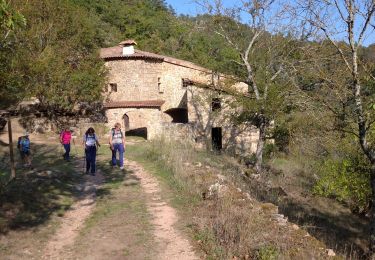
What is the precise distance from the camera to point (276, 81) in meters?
22.5

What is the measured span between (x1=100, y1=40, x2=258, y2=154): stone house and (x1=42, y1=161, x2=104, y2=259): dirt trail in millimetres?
15058

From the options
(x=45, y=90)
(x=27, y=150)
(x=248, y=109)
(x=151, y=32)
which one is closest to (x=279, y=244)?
(x=27, y=150)

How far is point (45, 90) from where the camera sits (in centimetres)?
2494

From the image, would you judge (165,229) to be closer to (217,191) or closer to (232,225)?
(232,225)

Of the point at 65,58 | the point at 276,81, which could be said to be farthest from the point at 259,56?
the point at 65,58

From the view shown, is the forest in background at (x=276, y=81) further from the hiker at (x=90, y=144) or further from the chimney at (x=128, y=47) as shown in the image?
the hiker at (x=90, y=144)

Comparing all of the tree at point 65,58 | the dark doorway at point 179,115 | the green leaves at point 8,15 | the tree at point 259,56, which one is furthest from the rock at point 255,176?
the green leaves at point 8,15

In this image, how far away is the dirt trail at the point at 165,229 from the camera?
645 centimetres

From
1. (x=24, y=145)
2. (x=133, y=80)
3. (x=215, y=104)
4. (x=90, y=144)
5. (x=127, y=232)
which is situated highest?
(x=133, y=80)

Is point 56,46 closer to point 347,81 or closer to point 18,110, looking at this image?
point 18,110

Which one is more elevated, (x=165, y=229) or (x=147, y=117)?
(x=147, y=117)

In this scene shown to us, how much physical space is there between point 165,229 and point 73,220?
2.09 metres

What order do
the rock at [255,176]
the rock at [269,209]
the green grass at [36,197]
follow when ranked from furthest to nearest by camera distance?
1. the rock at [255,176]
2. the rock at [269,209]
3. the green grass at [36,197]

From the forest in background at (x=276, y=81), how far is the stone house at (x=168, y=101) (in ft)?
5.75
